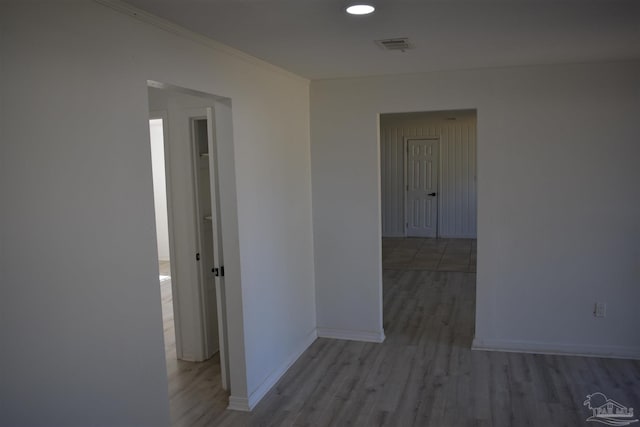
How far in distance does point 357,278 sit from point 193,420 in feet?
6.30

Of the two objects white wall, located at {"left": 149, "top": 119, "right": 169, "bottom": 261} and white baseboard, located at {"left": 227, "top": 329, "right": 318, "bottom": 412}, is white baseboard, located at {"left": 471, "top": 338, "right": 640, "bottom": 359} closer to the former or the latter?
white baseboard, located at {"left": 227, "top": 329, "right": 318, "bottom": 412}

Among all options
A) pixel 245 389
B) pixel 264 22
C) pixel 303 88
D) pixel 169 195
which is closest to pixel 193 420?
pixel 245 389

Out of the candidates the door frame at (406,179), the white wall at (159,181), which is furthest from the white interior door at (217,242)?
the door frame at (406,179)

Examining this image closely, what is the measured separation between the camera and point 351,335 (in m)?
4.77

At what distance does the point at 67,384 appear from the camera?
1996 mm

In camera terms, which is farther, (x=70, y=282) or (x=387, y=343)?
(x=387, y=343)

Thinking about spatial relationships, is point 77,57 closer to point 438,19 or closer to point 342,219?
point 438,19

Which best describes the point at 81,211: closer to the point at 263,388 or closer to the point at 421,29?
the point at 421,29

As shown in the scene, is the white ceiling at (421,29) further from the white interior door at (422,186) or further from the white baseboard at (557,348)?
the white interior door at (422,186)

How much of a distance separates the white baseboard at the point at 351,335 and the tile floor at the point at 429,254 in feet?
9.76

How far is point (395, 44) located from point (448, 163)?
23.6 ft

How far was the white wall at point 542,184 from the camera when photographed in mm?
4031

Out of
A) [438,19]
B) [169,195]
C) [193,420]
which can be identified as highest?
[438,19]

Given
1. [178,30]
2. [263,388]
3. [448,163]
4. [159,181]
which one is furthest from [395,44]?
[448,163]
